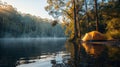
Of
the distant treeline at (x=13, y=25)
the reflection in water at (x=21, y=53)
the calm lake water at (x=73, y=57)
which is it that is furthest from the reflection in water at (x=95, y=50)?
the distant treeline at (x=13, y=25)

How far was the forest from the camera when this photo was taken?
3531 centimetres

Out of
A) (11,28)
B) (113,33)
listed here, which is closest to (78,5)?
(113,33)

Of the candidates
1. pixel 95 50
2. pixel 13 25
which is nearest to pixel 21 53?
pixel 95 50

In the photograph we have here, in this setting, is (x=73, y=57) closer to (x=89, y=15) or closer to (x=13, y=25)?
(x=89, y=15)

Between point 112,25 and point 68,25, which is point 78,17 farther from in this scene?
point 112,25

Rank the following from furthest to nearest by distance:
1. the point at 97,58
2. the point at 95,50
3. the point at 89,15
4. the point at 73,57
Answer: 1. the point at 89,15
2. the point at 95,50
3. the point at 73,57
4. the point at 97,58

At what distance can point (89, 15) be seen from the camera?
52.0 m

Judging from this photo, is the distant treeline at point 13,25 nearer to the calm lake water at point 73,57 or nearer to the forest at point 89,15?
the forest at point 89,15

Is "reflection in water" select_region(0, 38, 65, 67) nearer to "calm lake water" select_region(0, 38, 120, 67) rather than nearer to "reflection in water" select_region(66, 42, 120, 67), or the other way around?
"calm lake water" select_region(0, 38, 120, 67)

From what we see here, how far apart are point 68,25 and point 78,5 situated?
10.1 metres

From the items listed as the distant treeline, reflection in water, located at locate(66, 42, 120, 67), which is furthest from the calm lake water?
the distant treeline

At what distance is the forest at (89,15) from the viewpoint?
3531 cm

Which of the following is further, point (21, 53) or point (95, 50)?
point (21, 53)

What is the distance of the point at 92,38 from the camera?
1425 inches
